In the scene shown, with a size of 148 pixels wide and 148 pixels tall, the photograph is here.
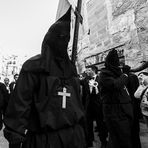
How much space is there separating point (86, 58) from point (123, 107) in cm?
633

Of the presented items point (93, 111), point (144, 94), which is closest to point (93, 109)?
point (93, 111)

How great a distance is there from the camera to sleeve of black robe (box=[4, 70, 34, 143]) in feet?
5.38

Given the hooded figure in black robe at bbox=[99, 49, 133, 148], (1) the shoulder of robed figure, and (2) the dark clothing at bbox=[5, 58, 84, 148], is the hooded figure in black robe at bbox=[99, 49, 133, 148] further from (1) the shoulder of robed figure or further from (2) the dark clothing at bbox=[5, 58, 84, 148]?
(1) the shoulder of robed figure

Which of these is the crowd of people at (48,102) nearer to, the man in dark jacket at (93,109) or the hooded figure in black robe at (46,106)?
the hooded figure in black robe at (46,106)

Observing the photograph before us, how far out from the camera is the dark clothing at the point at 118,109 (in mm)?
3451

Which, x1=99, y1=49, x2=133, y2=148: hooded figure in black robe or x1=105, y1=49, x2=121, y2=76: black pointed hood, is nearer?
x1=99, y1=49, x2=133, y2=148: hooded figure in black robe

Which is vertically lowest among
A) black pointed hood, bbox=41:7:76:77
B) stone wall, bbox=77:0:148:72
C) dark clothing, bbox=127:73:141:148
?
dark clothing, bbox=127:73:141:148

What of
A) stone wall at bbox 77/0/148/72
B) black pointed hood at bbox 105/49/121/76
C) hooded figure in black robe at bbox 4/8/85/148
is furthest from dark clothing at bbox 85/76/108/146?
hooded figure in black robe at bbox 4/8/85/148

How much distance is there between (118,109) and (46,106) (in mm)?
1917

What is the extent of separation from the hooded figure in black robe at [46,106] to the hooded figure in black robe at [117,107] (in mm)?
1559

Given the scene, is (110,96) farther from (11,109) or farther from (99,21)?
(99,21)

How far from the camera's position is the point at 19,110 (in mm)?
1685

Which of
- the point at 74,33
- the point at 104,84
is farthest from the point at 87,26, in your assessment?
the point at 74,33

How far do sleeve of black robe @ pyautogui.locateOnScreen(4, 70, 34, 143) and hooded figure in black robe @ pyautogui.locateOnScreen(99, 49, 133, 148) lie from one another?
6.09ft
